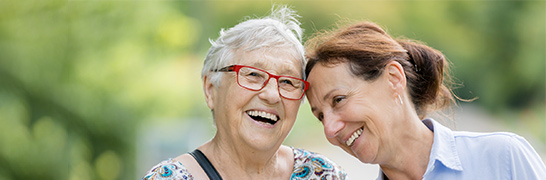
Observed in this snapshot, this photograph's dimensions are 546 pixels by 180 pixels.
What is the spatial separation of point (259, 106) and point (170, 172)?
0.41 metres

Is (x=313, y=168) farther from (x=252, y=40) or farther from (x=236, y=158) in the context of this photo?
(x=252, y=40)

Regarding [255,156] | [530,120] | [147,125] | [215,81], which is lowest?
[530,120]

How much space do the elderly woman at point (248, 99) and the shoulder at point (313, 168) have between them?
0.04m

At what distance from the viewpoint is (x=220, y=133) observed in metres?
2.03

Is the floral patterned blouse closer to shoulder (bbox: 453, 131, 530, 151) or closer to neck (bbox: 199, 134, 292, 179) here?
neck (bbox: 199, 134, 292, 179)

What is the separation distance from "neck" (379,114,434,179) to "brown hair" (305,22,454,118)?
0.13 meters

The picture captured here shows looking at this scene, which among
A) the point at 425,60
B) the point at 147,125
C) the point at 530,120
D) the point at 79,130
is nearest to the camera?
the point at 425,60

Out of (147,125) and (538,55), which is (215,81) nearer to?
(147,125)

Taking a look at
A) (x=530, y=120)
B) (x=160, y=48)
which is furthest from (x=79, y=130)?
(x=530, y=120)

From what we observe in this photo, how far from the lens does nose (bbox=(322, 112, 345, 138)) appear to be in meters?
1.85

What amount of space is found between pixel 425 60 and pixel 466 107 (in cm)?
823

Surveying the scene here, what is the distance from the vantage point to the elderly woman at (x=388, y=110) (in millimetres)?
1762

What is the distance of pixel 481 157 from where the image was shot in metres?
1.72

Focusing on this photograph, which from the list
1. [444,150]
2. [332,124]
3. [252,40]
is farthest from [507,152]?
[252,40]
